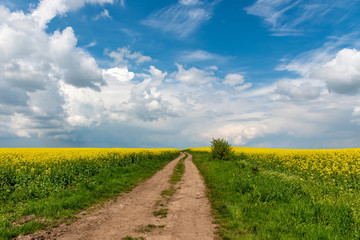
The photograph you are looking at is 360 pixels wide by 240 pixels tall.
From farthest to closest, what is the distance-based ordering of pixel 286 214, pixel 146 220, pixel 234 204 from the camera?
pixel 234 204 < pixel 146 220 < pixel 286 214

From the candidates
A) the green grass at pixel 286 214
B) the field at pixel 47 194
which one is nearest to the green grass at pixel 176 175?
the field at pixel 47 194

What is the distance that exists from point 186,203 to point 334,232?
18.9 feet

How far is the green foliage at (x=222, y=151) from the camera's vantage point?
28656mm

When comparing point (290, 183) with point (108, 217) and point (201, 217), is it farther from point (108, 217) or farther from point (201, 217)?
point (108, 217)

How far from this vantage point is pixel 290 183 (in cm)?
1098

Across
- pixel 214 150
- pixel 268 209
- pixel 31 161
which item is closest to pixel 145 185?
pixel 268 209

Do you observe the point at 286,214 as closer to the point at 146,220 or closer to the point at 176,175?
the point at 146,220

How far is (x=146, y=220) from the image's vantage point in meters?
7.77

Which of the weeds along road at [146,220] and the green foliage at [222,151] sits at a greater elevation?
the green foliage at [222,151]

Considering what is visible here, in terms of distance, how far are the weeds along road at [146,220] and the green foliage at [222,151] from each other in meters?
17.6

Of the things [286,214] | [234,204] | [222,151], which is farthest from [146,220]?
[222,151]

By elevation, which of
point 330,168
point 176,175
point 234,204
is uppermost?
point 330,168

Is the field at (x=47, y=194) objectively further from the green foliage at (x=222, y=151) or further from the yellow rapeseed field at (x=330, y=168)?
the green foliage at (x=222, y=151)

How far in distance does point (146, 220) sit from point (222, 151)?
895 inches
